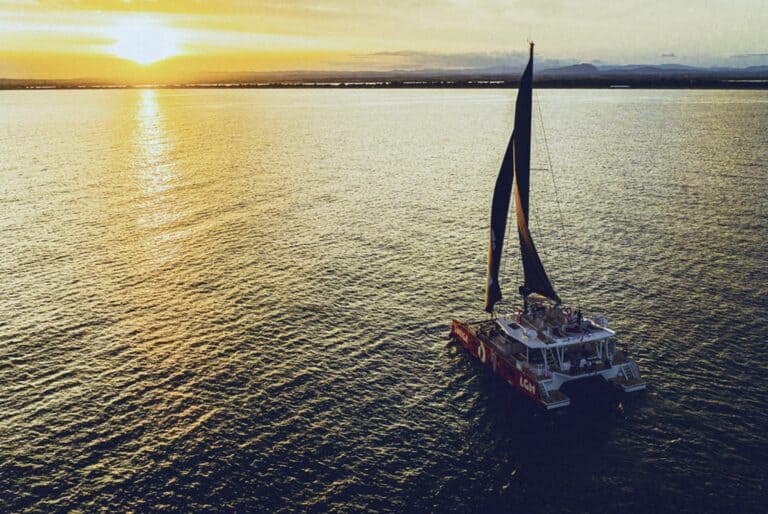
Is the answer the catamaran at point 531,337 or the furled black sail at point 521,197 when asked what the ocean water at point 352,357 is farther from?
the furled black sail at point 521,197

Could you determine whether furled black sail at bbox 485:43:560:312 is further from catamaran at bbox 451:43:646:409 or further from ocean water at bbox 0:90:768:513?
ocean water at bbox 0:90:768:513

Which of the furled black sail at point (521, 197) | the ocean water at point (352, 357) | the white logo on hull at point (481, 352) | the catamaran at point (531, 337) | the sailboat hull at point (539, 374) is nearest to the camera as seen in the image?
the ocean water at point (352, 357)

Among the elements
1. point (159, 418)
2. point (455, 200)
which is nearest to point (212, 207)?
point (455, 200)

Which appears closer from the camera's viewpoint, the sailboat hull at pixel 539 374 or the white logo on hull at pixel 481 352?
the sailboat hull at pixel 539 374

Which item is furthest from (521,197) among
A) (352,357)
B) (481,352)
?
(352,357)

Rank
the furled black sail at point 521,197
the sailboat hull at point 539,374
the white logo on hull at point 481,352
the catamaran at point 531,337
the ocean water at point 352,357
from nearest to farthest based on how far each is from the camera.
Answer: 1. the ocean water at point 352,357
2. the sailboat hull at point 539,374
3. the catamaran at point 531,337
4. the furled black sail at point 521,197
5. the white logo on hull at point 481,352

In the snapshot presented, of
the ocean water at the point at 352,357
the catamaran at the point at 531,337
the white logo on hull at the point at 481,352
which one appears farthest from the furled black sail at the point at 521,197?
the ocean water at the point at 352,357

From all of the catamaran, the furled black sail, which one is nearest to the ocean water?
the catamaran
